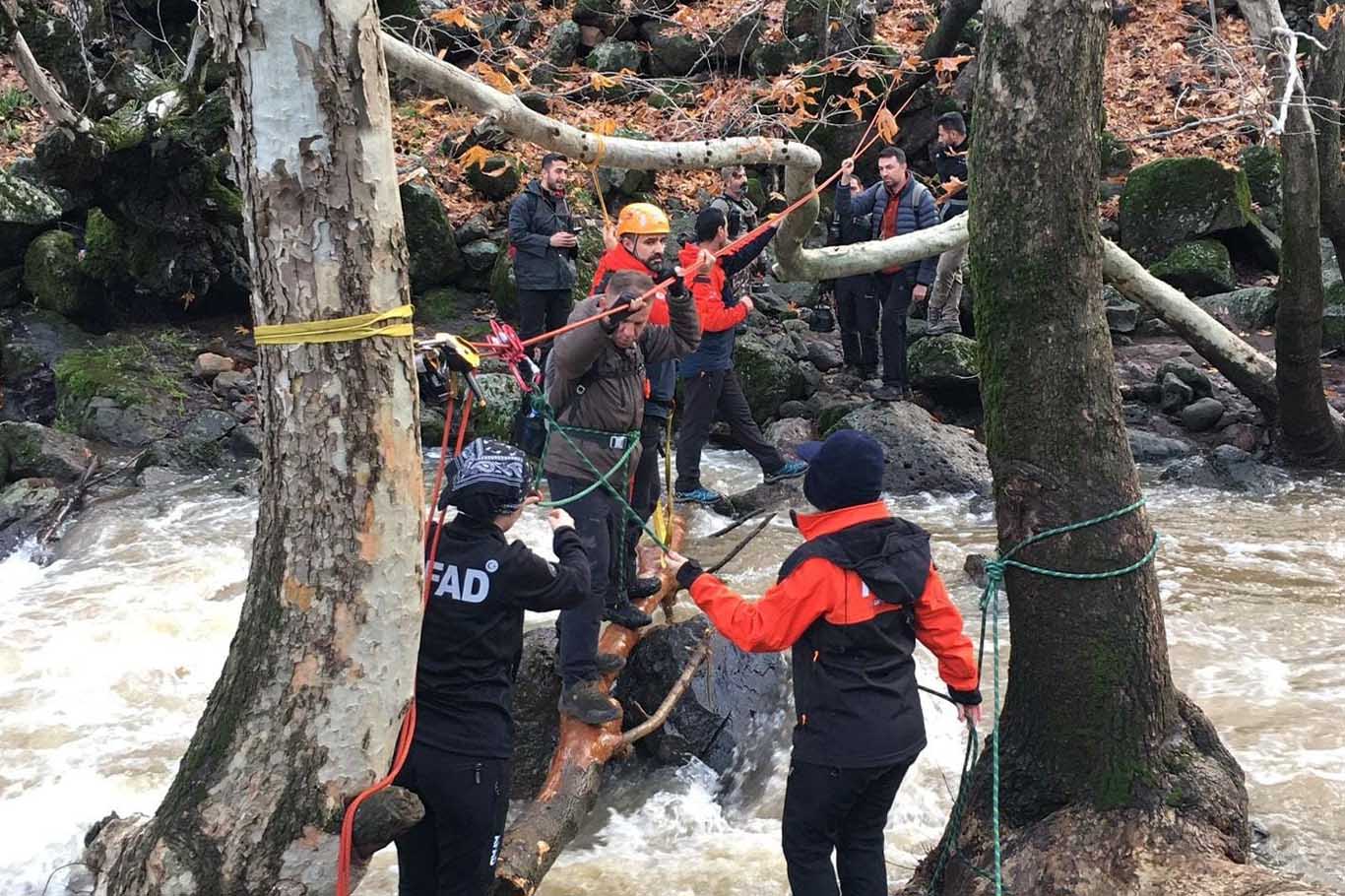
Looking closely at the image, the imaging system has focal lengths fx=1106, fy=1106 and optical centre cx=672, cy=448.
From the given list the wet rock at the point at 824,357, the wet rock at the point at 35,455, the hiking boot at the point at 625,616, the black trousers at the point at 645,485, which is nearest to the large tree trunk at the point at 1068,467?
the hiking boot at the point at 625,616

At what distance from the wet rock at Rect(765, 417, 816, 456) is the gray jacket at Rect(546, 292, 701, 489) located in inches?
216

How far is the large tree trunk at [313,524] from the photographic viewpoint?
3.02 metres

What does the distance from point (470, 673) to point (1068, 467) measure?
226 centimetres

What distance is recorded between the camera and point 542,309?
11664 mm

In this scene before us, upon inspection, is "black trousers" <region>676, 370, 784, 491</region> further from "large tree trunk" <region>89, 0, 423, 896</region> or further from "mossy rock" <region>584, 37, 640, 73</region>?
"mossy rock" <region>584, 37, 640, 73</region>

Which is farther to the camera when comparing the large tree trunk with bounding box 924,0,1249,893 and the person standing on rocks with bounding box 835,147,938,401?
the person standing on rocks with bounding box 835,147,938,401

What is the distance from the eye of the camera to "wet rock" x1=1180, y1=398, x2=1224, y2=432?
1152 centimetres

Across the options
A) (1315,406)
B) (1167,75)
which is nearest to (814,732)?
(1315,406)

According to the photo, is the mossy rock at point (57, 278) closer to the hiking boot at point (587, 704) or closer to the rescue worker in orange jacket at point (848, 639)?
the hiking boot at point (587, 704)

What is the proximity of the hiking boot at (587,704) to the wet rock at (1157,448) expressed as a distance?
24.3 ft

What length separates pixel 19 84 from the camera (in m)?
17.4

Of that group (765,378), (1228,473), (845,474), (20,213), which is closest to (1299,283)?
(1228,473)

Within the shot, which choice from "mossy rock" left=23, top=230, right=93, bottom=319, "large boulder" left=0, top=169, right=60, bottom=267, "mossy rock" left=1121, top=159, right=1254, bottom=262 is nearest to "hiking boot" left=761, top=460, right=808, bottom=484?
"mossy rock" left=1121, top=159, right=1254, bottom=262

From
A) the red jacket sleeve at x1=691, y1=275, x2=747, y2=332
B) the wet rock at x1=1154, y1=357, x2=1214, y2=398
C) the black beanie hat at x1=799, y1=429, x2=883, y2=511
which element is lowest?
the wet rock at x1=1154, y1=357, x2=1214, y2=398
